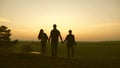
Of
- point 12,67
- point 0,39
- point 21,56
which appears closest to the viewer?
point 12,67

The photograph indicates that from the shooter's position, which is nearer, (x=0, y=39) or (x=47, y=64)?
(x=47, y=64)

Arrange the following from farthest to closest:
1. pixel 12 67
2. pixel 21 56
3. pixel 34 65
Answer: pixel 21 56 → pixel 34 65 → pixel 12 67

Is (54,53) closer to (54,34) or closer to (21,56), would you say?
(54,34)

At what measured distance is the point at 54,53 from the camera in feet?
59.6

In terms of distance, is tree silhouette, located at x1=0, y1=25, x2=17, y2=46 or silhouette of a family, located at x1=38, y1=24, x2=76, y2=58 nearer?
silhouette of a family, located at x1=38, y1=24, x2=76, y2=58

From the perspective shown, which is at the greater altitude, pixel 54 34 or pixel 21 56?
pixel 54 34

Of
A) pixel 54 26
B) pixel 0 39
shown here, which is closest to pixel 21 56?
pixel 54 26

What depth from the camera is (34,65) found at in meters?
12.6

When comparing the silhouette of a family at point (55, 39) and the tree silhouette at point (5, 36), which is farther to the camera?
the tree silhouette at point (5, 36)

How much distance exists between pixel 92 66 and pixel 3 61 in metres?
5.39

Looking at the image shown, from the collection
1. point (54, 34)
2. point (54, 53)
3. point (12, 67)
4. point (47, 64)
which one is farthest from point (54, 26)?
point (12, 67)

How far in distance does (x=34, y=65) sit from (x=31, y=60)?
1432 mm

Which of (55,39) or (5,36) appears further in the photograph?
(5,36)

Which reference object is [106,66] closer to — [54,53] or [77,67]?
[77,67]
